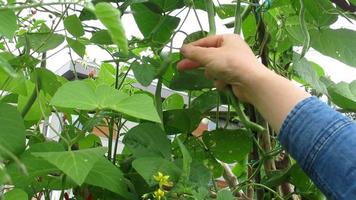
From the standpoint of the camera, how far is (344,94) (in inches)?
31.5

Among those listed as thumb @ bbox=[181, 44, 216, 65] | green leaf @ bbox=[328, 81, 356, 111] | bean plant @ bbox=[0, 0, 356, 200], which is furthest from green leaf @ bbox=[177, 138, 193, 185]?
green leaf @ bbox=[328, 81, 356, 111]

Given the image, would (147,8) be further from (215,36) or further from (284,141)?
(284,141)

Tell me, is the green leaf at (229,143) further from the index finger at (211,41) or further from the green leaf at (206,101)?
the index finger at (211,41)

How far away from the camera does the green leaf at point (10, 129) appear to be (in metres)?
0.56

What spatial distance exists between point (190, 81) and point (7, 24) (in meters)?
0.34

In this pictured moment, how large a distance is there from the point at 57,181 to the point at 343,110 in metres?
0.48

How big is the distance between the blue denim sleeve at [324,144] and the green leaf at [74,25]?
0.30 meters

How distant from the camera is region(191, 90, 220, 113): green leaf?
0.83 m

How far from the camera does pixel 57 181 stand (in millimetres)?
663

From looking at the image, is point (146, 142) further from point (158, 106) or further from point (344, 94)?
point (344, 94)

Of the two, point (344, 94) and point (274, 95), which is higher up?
point (274, 95)

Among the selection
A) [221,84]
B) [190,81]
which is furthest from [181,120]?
[221,84]

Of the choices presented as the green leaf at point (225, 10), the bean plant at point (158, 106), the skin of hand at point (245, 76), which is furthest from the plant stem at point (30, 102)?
the green leaf at point (225, 10)

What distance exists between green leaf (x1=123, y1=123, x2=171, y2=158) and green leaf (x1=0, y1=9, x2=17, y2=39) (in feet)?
0.73
